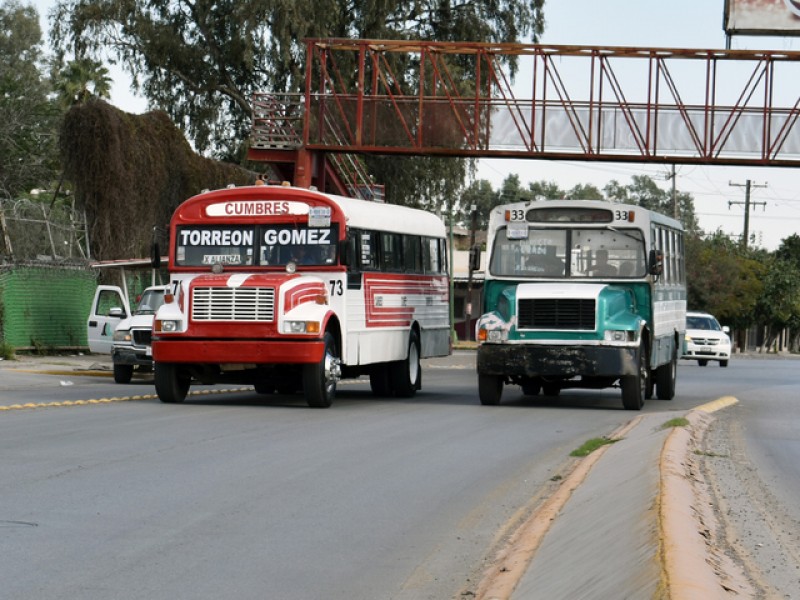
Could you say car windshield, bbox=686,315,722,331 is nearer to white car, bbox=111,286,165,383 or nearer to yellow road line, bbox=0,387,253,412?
white car, bbox=111,286,165,383

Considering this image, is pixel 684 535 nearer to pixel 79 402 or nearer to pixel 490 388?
pixel 79 402

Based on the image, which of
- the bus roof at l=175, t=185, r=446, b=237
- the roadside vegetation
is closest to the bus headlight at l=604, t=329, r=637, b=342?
the bus roof at l=175, t=185, r=446, b=237

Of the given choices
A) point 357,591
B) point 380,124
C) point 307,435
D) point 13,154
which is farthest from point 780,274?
point 357,591

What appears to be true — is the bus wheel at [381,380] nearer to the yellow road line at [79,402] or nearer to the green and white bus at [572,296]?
the green and white bus at [572,296]

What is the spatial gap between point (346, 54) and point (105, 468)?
122ft

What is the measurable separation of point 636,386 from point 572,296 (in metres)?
1.62

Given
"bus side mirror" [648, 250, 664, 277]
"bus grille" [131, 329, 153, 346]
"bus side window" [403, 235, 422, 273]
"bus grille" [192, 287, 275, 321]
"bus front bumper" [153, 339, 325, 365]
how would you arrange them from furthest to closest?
"bus grille" [131, 329, 153, 346] < "bus side window" [403, 235, 422, 273] < "bus side mirror" [648, 250, 664, 277] < "bus grille" [192, 287, 275, 321] < "bus front bumper" [153, 339, 325, 365]

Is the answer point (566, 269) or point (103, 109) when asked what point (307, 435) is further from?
point (103, 109)

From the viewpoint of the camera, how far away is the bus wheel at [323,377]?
1970 centimetres

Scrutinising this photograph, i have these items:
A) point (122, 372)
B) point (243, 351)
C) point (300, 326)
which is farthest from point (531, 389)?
point (122, 372)

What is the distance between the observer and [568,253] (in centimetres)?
2144

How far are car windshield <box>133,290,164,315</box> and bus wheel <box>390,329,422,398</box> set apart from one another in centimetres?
636

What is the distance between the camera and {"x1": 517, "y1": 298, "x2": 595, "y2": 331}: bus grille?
20.6 m

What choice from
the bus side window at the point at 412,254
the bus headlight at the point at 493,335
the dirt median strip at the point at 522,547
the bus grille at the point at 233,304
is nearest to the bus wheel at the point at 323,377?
the bus grille at the point at 233,304
